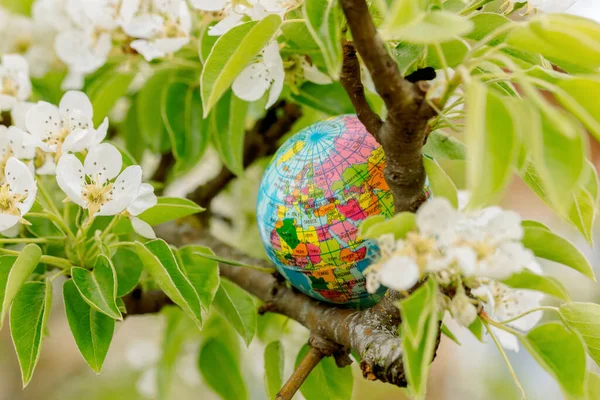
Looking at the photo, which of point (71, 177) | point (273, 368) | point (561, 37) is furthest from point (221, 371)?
point (561, 37)

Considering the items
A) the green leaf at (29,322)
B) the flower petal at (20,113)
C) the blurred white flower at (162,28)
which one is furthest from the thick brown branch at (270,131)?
the green leaf at (29,322)

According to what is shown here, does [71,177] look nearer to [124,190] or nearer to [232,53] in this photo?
[124,190]

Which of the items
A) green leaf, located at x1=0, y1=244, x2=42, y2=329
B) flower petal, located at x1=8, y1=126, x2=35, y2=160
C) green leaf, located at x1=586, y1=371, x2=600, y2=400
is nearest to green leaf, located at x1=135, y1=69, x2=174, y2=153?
flower petal, located at x1=8, y1=126, x2=35, y2=160

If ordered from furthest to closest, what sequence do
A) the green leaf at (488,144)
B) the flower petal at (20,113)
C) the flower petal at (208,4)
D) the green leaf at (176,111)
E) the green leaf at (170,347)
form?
the green leaf at (170,347) < the green leaf at (176,111) < the flower petal at (20,113) < the flower petal at (208,4) < the green leaf at (488,144)

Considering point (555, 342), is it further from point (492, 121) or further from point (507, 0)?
point (507, 0)

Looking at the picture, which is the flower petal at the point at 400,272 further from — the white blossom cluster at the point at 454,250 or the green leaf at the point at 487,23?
the green leaf at the point at 487,23

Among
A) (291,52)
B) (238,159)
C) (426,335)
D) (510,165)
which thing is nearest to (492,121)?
(510,165)

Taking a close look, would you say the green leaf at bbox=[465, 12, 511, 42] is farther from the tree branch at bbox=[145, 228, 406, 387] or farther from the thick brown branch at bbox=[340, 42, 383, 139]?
the tree branch at bbox=[145, 228, 406, 387]
